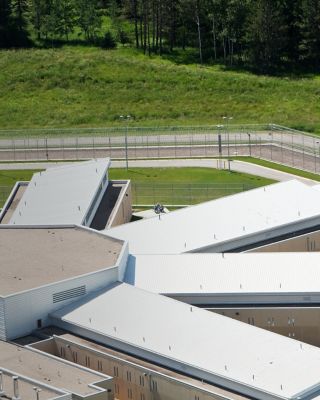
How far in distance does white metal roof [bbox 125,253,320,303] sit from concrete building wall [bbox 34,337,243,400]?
30.3ft

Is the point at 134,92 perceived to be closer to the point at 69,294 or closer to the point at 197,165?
the point at 197,165

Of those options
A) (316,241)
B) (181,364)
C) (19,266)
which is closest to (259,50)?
(316,241)

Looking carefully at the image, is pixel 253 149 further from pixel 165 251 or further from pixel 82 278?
pixel 82 278

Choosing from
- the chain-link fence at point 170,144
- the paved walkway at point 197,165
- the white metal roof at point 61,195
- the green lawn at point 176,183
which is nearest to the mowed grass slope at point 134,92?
the chain-link fence at point 170,144

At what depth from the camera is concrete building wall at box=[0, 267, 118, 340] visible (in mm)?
91875

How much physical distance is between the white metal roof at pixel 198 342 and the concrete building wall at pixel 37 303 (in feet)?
2.43

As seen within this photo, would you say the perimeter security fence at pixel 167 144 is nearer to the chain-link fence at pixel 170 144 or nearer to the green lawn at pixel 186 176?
the chain-link fence at pixel 170 144

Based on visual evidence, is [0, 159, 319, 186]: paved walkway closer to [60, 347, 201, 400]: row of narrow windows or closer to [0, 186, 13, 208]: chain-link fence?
[0, 186, 13, 208]: chain-link fence

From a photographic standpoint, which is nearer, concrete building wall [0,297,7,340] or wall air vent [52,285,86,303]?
concrete building wall [0,297,7,340]

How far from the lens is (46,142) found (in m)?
158

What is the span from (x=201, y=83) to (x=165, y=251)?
238 ft

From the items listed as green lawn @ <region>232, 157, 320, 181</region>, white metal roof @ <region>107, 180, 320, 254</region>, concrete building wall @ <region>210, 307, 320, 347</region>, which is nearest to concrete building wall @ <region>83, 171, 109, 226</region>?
white metal roof @ <region>107, 180, 320, 254</region>

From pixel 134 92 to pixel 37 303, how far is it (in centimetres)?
8493

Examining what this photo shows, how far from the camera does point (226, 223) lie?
112 m
